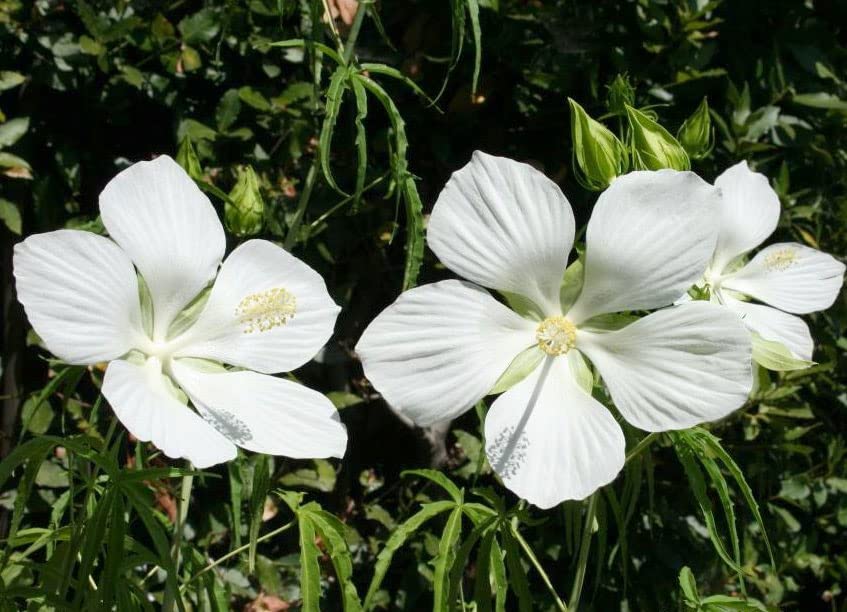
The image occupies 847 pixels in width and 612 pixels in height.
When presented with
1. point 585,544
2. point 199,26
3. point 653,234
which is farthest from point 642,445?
point 199,26

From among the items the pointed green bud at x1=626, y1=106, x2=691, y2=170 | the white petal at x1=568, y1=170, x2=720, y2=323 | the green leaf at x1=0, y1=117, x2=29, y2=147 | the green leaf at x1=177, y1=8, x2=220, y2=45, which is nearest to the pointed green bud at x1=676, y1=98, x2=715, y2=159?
the pointed green bud at x1=626, y1=106, x2=691, y2=170

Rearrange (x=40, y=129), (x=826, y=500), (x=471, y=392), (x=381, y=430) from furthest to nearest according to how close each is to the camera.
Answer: (x=826, y=500) < (x=381, y=430) < (x=40, y=129) < (x=471, y=392)

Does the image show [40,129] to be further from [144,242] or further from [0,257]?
[144,242]

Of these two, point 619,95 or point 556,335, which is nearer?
point 556,335

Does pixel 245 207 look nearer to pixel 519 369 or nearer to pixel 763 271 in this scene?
pixel 519 369

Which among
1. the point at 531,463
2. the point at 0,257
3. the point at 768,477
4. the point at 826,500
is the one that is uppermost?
the point at 531,463

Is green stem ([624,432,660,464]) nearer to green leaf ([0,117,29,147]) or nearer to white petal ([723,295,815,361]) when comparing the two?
white petal ([723,295,815,361])

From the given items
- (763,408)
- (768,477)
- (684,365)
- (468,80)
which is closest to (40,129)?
(468,80)
